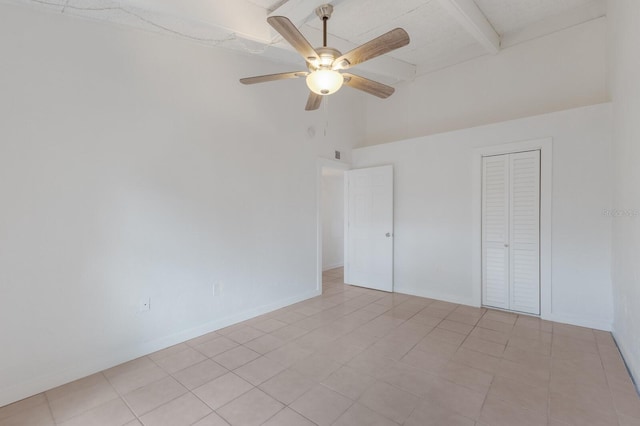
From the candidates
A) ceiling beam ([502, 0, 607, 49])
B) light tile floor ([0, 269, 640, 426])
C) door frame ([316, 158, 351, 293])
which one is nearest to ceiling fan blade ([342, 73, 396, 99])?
door frame ([316, 158, 351, 293])

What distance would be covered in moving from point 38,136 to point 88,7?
3.56 ft

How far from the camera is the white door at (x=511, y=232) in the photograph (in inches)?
139

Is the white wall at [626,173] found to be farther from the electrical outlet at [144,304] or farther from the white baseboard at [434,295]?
the electrical outlet at [144,304]

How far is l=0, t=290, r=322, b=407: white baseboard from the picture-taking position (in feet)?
6.90

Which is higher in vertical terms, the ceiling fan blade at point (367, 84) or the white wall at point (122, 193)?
the ceiling fan blade at point (367, 84)

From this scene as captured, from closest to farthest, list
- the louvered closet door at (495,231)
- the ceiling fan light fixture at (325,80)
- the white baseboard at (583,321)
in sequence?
the ceiling fan light fixture at (325,80) → the white baseboard at (583,321) → the louvered closet door at (495,231)

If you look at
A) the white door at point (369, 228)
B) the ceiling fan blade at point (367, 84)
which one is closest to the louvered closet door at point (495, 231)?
the white door at point (369, 228)

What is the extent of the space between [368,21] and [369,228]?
9.75 ft

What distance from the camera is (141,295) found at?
8.87 ft

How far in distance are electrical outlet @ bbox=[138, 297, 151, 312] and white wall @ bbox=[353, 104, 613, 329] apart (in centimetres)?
348

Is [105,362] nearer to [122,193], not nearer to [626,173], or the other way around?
[122,193]

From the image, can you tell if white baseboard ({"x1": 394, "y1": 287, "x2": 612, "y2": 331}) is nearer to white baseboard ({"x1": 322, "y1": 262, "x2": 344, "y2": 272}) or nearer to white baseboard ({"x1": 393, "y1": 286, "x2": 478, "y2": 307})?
white baseboard ({"x1": 393, "y1": 286, "x2": 478, "y2": 307})

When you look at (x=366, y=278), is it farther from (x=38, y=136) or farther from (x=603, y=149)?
(x=38, y=136)

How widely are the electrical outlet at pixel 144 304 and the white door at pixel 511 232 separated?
4034mm
